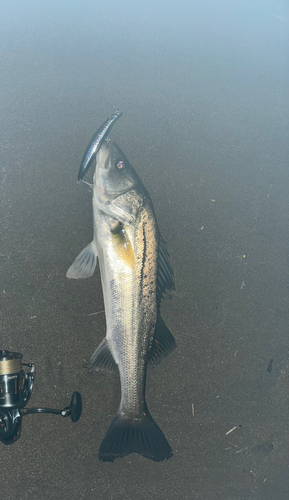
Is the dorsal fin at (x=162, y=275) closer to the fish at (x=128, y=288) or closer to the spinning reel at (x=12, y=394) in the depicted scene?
the fish at (x=128, y=288)

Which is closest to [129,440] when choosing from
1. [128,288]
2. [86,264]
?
[128,288]

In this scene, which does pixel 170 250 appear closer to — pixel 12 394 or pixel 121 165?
pixel 121 165

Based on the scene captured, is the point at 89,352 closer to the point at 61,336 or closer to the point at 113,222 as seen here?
the point at 61,336

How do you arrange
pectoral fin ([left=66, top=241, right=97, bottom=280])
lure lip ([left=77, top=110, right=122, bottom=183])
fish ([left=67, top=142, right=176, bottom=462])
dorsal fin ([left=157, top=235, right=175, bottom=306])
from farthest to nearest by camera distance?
lure lip ([left=77, top=110, right=122, bottom=183])
pectoral fin ([left=66, top=241, right=97, bottom=280])
dorsal fin ([left=157, top=235, right=175, bottom=306])
fish ([left=67, top=142, right=176, bottom=462])

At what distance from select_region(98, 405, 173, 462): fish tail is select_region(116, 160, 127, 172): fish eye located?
2.02 metres

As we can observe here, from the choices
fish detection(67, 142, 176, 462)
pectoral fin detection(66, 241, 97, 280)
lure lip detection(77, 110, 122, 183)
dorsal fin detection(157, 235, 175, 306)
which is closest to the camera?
fish detection(67, 142, 176, 462)

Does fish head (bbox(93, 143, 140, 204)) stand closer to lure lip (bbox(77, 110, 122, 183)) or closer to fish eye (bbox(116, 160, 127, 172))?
fish eye (bbox(116, 160, 127, 172))

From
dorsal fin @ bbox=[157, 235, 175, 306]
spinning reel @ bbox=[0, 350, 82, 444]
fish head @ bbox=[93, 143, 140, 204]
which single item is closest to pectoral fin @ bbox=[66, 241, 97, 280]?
fish head @ bbox=[93, 143, 140, 204]

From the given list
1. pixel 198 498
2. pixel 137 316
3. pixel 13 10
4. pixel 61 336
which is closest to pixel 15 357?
pixel 61 336

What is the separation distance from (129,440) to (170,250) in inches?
70.7

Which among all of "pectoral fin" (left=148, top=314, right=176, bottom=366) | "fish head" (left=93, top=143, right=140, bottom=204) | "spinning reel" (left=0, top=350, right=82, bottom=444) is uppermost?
"fish head" (left=93, top=143, right=140, bottom=204)

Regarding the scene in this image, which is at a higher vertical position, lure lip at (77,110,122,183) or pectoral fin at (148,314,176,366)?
lure lip at (77,110,122,183)

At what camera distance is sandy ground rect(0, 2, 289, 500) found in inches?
102

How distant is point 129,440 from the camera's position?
2.22 metres
